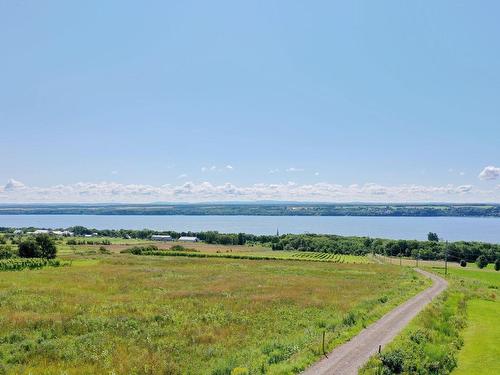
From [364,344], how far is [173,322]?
16711 mm

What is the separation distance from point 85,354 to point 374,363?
17.2 meters

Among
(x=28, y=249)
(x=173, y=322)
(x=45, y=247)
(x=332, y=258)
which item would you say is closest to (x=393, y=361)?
(x=173, y=322)

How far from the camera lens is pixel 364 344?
93.4ft

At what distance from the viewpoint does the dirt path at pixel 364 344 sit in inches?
910

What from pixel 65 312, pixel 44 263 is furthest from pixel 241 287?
pixel 44 263

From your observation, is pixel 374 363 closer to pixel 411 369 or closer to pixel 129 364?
pixel 411 369

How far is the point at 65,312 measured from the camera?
130 ft

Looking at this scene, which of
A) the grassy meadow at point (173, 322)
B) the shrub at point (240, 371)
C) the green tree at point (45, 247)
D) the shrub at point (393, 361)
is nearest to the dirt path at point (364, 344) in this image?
the grassy meadow at point (173, 322)

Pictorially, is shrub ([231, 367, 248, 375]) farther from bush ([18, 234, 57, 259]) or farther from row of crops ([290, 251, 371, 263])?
row of crops ([290, 251, 371, 263])

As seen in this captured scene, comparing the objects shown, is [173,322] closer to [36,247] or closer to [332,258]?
[36,247]

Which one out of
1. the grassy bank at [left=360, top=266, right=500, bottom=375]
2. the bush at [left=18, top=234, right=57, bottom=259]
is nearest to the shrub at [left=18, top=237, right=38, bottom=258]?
the bush at [left=18, top=234, right=57, bottom=259]

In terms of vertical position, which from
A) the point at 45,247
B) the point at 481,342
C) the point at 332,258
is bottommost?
the point at 332,258

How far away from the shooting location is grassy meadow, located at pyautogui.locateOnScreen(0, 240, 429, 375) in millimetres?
25438

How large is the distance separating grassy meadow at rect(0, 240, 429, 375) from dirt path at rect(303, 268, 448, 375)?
779mm
